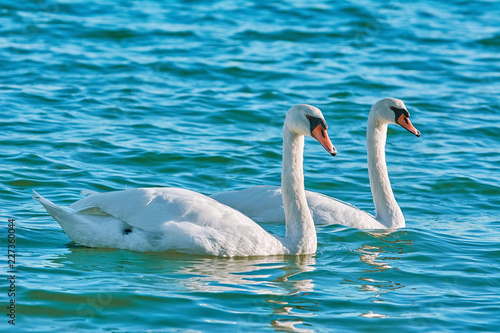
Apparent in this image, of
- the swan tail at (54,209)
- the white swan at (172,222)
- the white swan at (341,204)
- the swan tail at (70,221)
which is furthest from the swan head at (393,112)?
the swan tail at (54,209)

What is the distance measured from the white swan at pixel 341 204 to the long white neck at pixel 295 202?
1077 mm

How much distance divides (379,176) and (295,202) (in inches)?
84.7

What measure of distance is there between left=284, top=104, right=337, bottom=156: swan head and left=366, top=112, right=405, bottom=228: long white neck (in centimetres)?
226

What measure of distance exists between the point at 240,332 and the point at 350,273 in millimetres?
1893

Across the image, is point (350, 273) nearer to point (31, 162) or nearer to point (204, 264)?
point (204, 264)

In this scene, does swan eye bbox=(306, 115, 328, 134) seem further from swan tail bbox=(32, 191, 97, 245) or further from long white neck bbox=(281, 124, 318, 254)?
swan tail bbox=(32, 191, 97, 245)

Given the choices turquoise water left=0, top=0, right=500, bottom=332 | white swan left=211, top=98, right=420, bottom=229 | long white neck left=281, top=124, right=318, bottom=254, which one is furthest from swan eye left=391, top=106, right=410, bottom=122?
long white neck left=281, top=124, right=318, bottom=254

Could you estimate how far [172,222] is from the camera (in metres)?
8.43

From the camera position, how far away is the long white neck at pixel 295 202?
8.83 meters

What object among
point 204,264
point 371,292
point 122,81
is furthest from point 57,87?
point 371,292

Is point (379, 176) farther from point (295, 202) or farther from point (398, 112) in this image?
point (295, 202)

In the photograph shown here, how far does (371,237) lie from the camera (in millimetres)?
9828

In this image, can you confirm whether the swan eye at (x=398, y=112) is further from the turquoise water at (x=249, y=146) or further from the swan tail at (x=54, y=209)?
the swan tail at (x=54, y=209)

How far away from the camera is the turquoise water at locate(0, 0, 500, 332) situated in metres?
7.37
